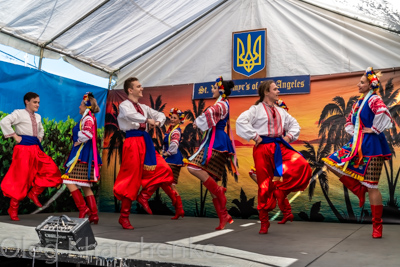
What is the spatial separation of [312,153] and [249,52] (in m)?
1.80

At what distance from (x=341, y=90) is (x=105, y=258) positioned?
443 centimetres

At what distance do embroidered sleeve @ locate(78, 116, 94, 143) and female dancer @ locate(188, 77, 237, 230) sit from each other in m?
1.25

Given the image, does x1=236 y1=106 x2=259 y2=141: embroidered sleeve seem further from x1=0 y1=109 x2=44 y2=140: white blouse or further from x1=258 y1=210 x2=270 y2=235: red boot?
x1=0 y1=109 x2=44 y2=140: white blouse

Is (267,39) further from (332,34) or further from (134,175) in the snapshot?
(134,175)

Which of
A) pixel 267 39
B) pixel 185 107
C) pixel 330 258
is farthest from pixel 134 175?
pixel 267 39

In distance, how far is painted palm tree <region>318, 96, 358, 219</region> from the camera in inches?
235

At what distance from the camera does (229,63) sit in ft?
22.0

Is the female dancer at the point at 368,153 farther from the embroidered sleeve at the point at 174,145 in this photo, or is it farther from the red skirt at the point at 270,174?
the embroidered sleeve at the point at 174,145

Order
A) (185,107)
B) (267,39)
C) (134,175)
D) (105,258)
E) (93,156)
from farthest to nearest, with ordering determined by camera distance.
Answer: (185,107), (267,39), (93,156), (134,175), (105,258)

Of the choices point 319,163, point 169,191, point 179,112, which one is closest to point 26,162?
point 169,191

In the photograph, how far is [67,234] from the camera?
9.58 feet

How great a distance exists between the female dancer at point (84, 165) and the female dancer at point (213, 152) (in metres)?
1.28

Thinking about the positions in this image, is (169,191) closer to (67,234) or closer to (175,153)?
(175,153)

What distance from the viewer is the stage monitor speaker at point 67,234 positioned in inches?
115
